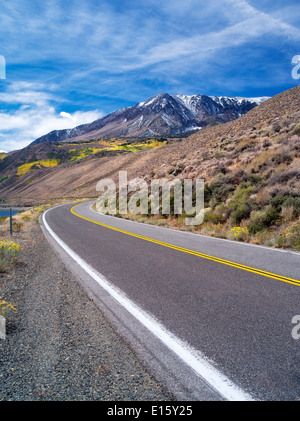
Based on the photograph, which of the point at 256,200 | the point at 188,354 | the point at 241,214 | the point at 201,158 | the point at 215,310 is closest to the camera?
the point at 188,354

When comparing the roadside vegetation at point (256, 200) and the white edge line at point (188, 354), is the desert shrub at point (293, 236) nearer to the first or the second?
the roadside vegetation at point (256, 200)

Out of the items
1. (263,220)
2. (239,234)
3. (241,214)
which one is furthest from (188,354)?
(241,214)

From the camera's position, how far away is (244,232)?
10641mm

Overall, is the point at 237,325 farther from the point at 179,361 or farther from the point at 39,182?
Result: the point at 39,182

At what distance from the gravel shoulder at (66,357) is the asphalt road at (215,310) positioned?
0.23m

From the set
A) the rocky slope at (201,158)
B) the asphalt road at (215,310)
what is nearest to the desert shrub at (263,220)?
the asphalt road at (215,310)

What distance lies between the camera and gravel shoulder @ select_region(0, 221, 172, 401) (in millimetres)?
2582

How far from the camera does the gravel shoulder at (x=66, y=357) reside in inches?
102

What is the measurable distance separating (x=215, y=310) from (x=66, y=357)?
2.20 meters

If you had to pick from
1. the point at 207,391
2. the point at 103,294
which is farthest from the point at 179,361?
the point at 103,294

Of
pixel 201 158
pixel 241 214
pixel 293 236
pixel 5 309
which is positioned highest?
pixel 201 158

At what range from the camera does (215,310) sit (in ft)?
13.7

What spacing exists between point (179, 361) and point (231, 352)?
0.60 m

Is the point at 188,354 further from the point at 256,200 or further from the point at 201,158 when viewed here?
the point at 201,158
